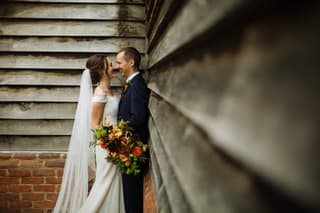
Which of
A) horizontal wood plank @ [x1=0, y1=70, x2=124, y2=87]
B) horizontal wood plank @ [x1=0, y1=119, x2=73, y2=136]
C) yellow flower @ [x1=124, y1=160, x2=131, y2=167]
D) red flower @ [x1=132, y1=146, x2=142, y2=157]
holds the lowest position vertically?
yellow flower @ [x1=124, y1=160, x2=131, y2=167]

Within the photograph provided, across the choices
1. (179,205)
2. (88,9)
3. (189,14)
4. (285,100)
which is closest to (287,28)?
(285,100)

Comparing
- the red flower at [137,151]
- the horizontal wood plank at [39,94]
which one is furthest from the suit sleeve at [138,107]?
the horizontal wood plank at [39,94]

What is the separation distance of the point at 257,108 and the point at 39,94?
3.33 meters

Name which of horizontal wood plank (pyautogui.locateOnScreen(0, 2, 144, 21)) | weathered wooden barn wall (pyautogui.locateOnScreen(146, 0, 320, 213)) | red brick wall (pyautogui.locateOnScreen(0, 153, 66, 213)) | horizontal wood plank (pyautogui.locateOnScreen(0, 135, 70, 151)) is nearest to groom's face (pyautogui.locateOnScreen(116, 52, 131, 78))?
horizontal wood plank (pyautogui.locateOnScreen(0, 2, 144, 21))

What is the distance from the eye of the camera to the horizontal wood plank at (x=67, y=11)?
125 inches

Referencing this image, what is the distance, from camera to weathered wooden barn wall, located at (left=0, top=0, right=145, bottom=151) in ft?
10.6

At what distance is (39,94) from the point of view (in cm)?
334

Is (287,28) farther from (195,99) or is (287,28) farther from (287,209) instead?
(195,99)

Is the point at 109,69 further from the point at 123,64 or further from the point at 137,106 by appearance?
the point at 137,106

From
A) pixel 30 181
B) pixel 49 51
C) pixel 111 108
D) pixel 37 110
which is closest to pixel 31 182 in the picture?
pixel 30 181

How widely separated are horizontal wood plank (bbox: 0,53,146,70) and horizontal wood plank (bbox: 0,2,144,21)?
41 cm

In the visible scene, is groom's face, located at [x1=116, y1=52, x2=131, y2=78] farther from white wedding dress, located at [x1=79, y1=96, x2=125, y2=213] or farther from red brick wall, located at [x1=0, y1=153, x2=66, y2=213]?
red brick wall, located at [x1=0, y1=153, x2=66, y2=213]

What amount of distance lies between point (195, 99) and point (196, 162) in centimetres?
14

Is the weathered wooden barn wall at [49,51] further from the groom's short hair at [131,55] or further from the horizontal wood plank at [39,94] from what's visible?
the groom's short hair at [131,55]
